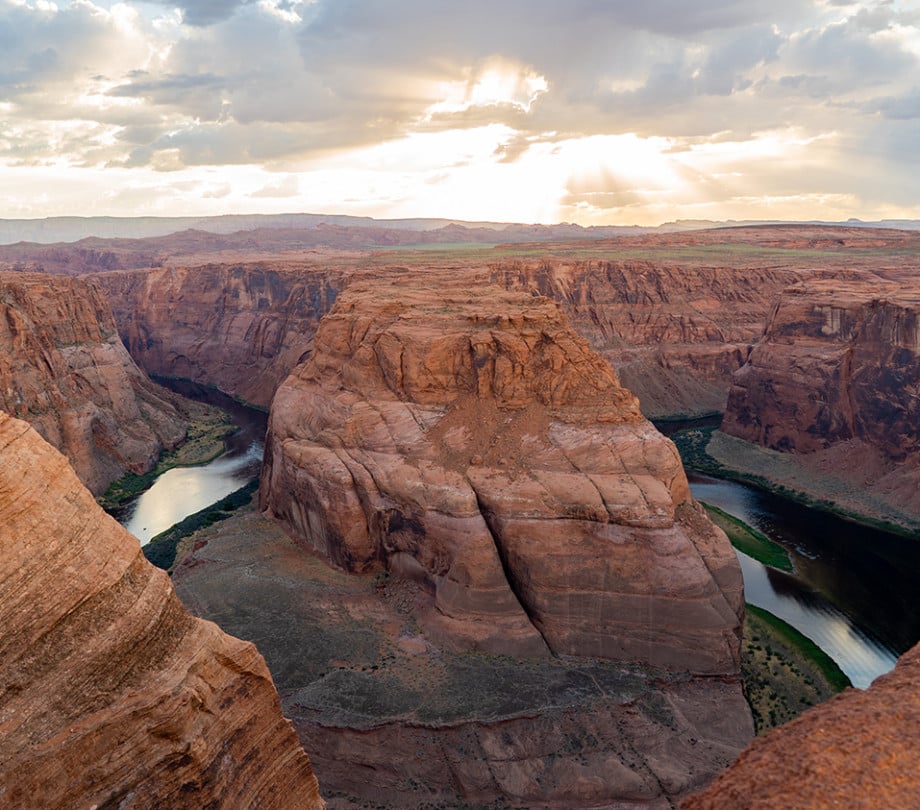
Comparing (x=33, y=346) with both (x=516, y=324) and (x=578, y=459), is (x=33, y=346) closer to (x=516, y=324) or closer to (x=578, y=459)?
(x=516, y=324)

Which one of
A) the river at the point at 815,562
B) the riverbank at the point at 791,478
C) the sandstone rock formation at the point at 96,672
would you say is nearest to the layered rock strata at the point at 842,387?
the riverbank at the point at 791,478

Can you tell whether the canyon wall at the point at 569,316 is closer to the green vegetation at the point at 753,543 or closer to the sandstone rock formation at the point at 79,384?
the sandstone rock formation at the point at 79,384

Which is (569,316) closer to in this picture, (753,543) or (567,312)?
(567,312)

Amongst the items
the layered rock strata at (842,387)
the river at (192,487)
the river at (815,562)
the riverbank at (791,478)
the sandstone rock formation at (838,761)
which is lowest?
the river at (192,487)

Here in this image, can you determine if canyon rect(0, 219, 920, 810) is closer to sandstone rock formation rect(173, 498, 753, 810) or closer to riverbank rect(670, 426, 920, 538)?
sandstone rock formation rect(173, 498, 753, 810)

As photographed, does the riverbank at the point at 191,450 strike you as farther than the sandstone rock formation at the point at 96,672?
Yes

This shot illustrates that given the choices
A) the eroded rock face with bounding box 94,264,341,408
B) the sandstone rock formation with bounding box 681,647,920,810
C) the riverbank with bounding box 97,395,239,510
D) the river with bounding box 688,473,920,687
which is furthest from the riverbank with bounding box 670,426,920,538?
the eroded rock face with bounding box 94,264,341,408
